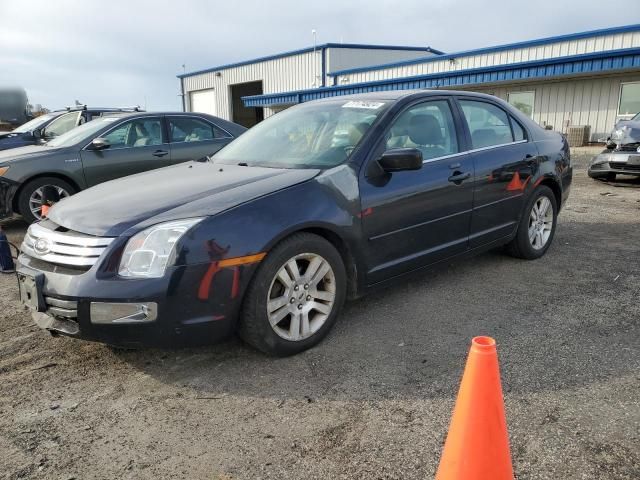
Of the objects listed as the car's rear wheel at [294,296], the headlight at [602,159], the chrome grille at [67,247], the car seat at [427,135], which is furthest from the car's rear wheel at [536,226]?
the headlight at [602,159]

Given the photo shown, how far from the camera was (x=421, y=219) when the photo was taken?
146 inches

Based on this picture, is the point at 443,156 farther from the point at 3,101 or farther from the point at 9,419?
the point at 3,101

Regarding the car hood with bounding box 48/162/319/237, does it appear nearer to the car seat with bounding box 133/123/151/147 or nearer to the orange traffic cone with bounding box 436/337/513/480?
the orange traffic cone with bounding box 436/337/513/480

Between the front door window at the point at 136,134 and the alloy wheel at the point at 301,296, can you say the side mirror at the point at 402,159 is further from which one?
the front door window at the point at 136,134

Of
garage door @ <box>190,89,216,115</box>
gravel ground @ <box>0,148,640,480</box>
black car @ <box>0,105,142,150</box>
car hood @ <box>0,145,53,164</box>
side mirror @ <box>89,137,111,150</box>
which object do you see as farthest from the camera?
garage door @ <box>190,89,216,115</box>

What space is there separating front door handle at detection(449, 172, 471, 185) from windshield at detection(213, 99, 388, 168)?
0.74 meters

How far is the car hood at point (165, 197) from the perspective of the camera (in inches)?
110

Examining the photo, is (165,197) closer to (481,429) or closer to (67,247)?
(67,247)

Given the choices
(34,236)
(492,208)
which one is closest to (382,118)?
(492,208)

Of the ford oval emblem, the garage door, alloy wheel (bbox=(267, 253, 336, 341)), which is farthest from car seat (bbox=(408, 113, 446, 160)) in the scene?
the garage door

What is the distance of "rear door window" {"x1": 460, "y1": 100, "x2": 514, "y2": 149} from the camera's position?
4270 millimetres

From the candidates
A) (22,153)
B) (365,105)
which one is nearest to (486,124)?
(365,105)

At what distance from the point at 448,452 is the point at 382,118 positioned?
7.94 feet

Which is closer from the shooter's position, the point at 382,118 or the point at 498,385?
the point at 498,385
